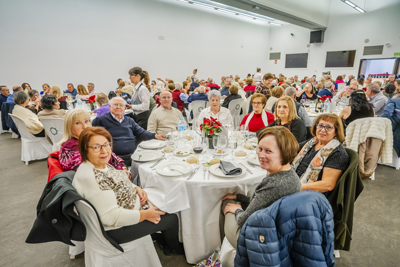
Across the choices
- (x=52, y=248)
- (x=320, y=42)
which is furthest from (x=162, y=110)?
(x=320, y=42)

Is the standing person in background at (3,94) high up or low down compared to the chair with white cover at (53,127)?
up

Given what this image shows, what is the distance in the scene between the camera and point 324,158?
170cm

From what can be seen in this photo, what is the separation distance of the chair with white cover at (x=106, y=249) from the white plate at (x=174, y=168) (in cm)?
49

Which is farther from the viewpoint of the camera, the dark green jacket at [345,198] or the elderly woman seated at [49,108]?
the elderly woman seated at [49,108]

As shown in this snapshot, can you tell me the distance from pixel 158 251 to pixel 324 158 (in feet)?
5.54

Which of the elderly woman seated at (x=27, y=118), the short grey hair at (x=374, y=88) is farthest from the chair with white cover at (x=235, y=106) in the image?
the elderly woman seated at (x=27, y=118)

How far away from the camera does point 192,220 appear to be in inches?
69.6

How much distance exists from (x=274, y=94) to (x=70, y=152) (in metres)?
3.62

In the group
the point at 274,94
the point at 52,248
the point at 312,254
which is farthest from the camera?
the point at 274,94

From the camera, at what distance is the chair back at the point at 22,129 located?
3921 millimetres

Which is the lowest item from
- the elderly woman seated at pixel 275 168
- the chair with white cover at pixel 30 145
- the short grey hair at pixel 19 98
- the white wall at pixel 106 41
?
the chair with white cover at pixel 30 145

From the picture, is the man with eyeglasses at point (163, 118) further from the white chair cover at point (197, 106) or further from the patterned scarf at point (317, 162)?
the patterned scarf at point (317, 162)

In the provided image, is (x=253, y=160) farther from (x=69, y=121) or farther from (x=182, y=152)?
(x=69, y=121)

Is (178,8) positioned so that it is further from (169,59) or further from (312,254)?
(312,254)
